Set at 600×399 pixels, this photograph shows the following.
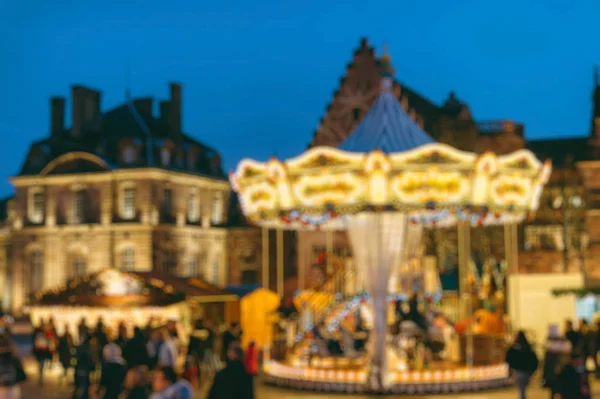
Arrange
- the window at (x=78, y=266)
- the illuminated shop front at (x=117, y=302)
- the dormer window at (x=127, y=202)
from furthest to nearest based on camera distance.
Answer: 1. the window at (x=78, y=266)
2. the dormer window at (x=127, y=202)
3. the illuminated shop front at (x=117, y=302)

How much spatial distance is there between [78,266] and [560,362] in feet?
108

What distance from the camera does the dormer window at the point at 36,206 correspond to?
145ft

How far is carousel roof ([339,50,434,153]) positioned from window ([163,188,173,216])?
26.0 metres

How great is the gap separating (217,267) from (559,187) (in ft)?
53.3

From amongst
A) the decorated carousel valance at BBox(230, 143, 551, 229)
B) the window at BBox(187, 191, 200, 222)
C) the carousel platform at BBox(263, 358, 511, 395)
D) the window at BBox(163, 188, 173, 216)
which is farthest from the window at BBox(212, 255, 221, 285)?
the decorated carousel valance at BBox(230, 143, 551, 229)

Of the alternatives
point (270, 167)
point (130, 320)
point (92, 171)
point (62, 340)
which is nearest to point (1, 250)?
point (92, 171)

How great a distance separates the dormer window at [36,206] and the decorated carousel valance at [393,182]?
2909 centimetres

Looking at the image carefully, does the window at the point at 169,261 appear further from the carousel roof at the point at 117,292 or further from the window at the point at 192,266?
the carousel roof at the point at 117,292

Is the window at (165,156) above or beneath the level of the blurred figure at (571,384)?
above

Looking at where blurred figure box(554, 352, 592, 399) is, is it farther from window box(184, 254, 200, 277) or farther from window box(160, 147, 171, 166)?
window box(160, 147, 171, 166)

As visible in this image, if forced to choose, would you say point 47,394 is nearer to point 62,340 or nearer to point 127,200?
point 62,340

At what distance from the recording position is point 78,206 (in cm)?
4344

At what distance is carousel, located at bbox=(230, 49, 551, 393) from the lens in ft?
51.3

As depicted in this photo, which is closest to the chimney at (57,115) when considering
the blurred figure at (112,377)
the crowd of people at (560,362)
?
the crowd of people at (560,362)
